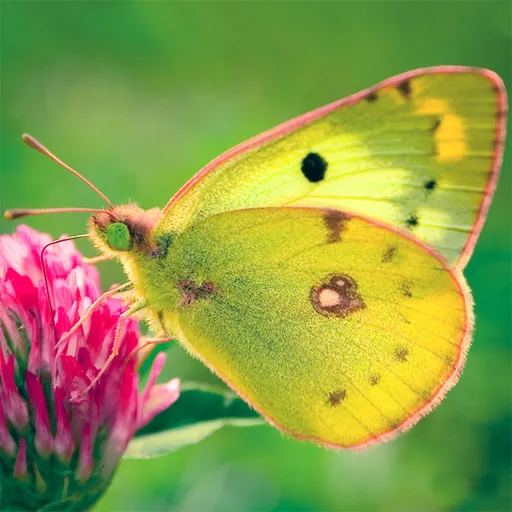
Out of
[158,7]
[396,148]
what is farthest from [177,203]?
[158,7]

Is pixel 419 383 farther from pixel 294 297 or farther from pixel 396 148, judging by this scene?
pixel 396 148

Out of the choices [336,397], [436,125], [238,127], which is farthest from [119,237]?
[238,127]

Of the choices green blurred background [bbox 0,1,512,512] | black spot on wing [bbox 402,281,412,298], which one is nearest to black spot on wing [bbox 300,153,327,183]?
black spot on wing [bbox 402,281,412,298]

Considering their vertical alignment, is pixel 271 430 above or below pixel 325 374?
below

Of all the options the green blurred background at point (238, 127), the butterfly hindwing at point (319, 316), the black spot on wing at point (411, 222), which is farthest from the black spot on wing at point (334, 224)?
the green blurred background at point (238, 127)

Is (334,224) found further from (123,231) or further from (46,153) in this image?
(46,153)

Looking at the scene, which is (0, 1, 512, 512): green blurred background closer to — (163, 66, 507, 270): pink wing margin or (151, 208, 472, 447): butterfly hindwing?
(151, 208, 472, 447): butterfly hindwing

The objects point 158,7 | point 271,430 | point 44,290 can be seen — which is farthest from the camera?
point 158,7
